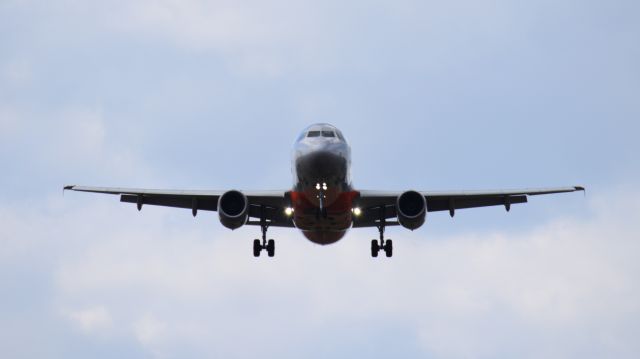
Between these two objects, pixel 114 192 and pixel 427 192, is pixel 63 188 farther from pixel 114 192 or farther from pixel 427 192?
pixel 427 192

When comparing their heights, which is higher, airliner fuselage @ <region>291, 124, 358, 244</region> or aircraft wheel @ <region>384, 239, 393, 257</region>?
airliner fuselage @ <region>291, 124, 358, 244</region>

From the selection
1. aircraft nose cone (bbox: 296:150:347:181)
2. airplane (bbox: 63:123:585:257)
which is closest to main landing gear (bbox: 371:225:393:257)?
airplane (bbox: 63:123:585:257)

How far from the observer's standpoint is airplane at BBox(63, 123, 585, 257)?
1219 inches

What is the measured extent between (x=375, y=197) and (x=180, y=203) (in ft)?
27.7

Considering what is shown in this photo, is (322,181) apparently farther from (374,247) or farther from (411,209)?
(374,247)

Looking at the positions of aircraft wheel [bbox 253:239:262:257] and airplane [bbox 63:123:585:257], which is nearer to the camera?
airplane [bbox 63:123:585:257]

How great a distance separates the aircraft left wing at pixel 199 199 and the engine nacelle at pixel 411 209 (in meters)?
4.28

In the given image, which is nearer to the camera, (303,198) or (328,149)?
(328,149)

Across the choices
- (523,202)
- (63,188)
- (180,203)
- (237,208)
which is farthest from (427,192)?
(63,188)

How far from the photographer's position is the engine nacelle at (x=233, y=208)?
105ft

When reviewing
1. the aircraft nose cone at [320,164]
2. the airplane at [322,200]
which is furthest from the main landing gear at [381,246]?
the aircraft nose cone at [320,164]

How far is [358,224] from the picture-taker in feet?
124

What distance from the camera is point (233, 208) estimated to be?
105ft

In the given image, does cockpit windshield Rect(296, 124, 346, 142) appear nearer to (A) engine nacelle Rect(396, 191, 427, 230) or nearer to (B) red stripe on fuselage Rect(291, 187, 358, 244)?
(B) red stripe on fuselage Rect(291, 187, 358, 244)
